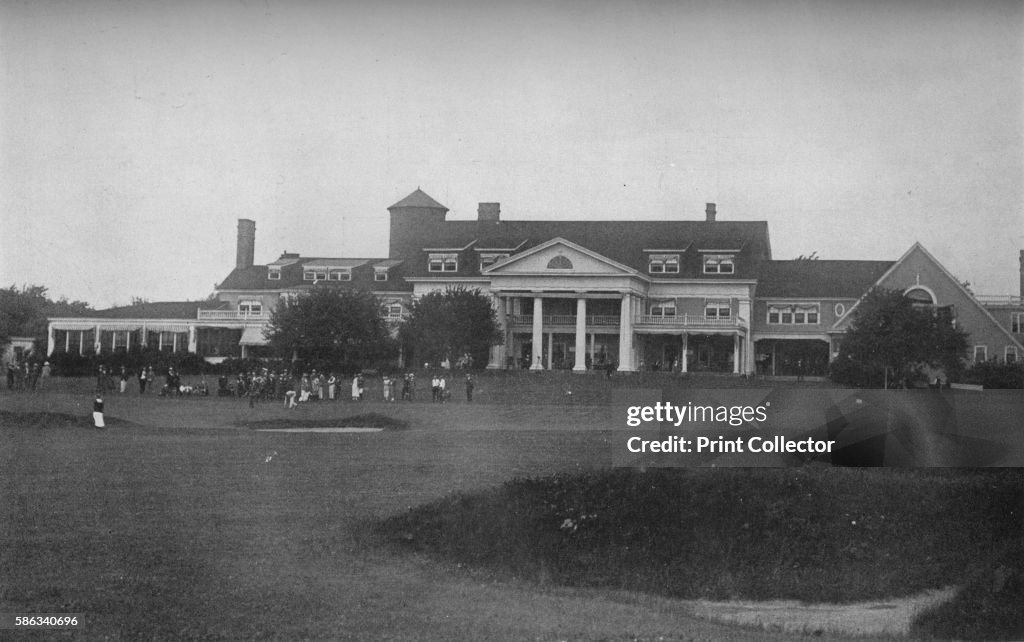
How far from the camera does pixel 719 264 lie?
5388 cm

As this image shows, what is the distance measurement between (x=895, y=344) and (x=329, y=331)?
25.4m

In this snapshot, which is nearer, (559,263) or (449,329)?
(449,329)

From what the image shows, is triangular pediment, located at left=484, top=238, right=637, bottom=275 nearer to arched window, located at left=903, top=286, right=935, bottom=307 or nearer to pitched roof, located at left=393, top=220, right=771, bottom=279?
pitched roof, located at left=393, top=220, right=771, bottom=279

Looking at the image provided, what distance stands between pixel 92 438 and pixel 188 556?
1295cm

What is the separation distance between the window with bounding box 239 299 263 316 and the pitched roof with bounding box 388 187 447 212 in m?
9.17

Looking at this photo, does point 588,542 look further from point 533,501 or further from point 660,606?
point 660,606

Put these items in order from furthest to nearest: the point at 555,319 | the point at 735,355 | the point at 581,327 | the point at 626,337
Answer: the point at 555,319, the point at 581,327, the point at 626,337, the point at 735,355

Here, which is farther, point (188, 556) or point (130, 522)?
point (130, 522)

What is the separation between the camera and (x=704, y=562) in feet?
41.9

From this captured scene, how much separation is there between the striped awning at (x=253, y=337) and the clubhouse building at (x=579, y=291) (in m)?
0.10

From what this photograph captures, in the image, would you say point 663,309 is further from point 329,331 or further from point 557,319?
point 329,331

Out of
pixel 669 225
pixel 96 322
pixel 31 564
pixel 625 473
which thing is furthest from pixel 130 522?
pixel 669 225

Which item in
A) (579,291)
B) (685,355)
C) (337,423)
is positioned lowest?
(337,423)

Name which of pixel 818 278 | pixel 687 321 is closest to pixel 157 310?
pixel 687 321
